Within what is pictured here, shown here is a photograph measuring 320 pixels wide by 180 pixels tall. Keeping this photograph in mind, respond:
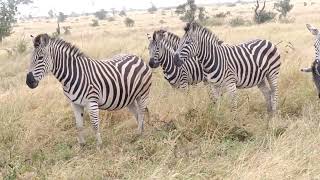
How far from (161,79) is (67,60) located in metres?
3.88

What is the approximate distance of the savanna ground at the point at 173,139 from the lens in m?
4.77

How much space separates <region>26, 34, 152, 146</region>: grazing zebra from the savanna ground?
0.54 m

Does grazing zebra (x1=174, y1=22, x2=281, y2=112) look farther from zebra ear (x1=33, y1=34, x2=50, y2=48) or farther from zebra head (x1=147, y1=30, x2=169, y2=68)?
zebra ear (x1=33, y1=34, x2=50, y2=48)

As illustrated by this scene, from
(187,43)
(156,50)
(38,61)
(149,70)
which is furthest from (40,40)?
(156,50)

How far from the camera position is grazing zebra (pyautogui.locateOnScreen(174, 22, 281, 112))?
7.18 meters

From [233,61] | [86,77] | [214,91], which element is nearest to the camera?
[86,77]

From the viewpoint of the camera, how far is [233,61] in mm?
7605

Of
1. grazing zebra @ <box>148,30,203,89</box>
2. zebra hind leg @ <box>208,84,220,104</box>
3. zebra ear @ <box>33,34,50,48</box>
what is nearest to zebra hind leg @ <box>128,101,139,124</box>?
zebra hind leg @ <box>208,84,220,104</box>

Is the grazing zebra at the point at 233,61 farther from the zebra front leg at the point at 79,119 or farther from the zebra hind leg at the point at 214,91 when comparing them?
the zebra front leg at the point at 79,119

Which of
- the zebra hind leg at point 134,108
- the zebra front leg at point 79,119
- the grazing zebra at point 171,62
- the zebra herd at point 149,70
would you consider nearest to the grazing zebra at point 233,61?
the zebra herd at point 149,70

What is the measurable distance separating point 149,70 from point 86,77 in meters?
1.19

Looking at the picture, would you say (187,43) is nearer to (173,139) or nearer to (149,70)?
(149,70)

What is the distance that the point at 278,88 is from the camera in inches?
345

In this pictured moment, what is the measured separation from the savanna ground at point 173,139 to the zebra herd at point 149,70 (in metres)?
0.32
